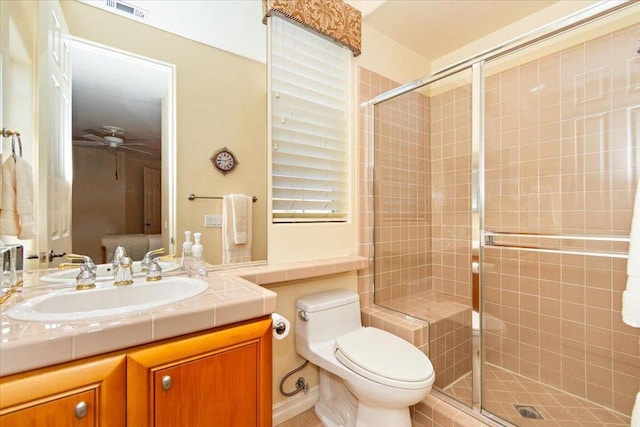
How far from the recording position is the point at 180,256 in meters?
1.36

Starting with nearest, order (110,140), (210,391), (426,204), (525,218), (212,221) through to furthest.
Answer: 1. (210,391)
2. (110,140)
3. (212,221)
4. (525,218)
5. (426,204)

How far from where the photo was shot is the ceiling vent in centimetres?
123

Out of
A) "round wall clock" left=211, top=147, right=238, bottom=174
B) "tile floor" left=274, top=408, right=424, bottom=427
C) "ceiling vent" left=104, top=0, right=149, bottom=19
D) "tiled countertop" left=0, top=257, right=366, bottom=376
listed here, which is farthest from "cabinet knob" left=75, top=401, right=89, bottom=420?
"ceiling vent" left=104, top=0, right=149, bottom=19

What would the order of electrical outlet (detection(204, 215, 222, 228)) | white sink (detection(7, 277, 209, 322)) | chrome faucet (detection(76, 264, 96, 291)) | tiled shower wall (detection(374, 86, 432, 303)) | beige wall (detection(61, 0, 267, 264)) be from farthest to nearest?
1. tiled shower wall (detection(374, 86, 432, 303))
2. electrical outlet (detection(204, 215, 222, 228))
3. beige wall (detection(61, 0, 267, 264))
4. chrome faucet (detection(76, 264, 96, 291))
5. white sink (detection(7, 277, 209, 322))

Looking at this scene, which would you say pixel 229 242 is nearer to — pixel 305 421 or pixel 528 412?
pixel 305 421

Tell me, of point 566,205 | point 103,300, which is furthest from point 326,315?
point 566,205

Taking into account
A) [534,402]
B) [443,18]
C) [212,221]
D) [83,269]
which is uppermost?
[443,18]

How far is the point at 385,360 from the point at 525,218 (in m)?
1.40

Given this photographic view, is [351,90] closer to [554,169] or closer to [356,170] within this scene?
[356,170]

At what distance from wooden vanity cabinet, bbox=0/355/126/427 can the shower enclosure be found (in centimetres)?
156

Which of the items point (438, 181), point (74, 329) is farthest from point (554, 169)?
point (74, 329)

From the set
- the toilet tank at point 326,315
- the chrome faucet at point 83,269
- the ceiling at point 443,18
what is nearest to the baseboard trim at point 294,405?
the toilet tank at point 326,315

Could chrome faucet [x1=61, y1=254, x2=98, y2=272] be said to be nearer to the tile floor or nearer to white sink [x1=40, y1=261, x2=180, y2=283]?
white sink [x1=40, y1=261, x2=180, y2=283]

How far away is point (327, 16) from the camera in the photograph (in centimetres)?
182
